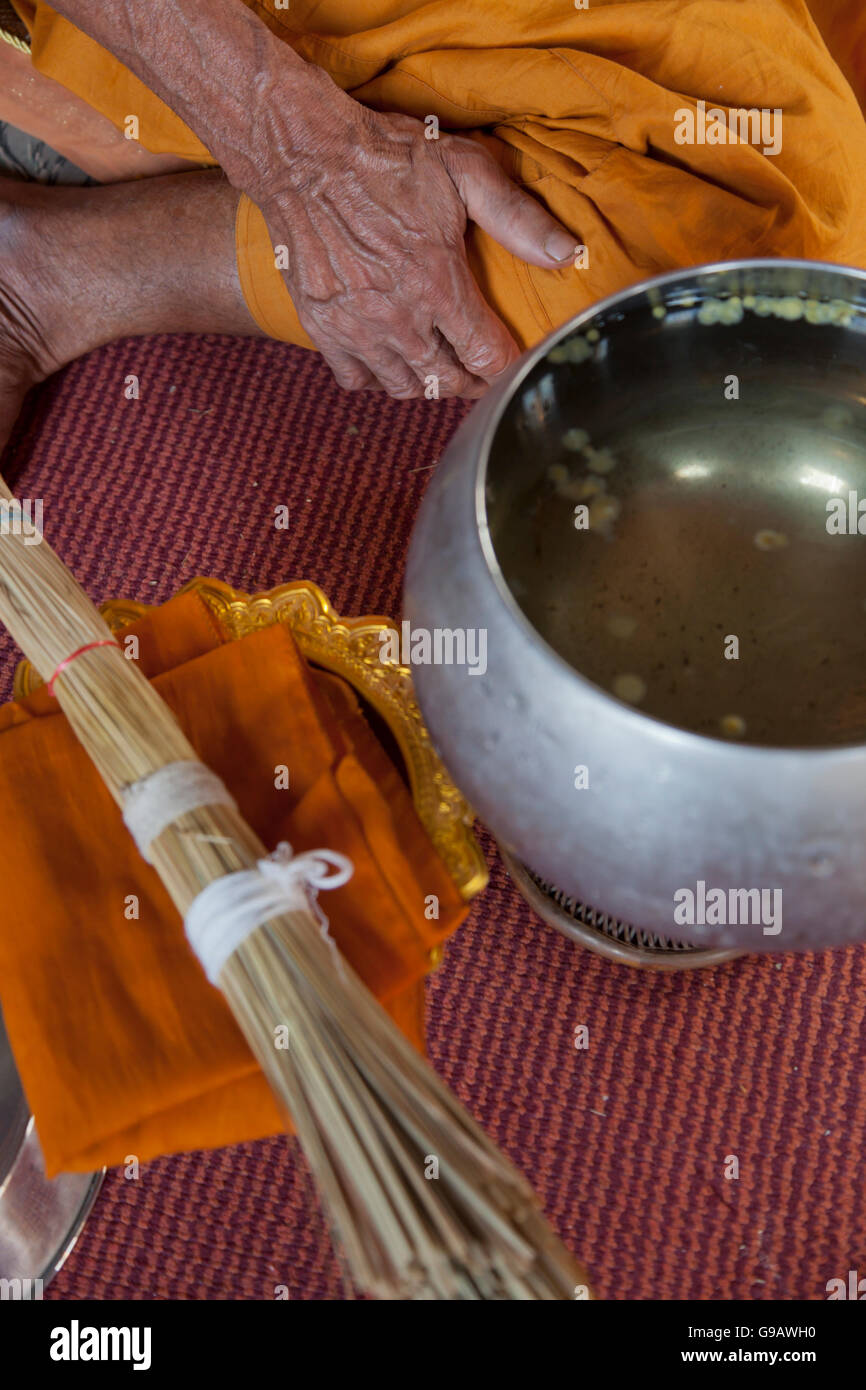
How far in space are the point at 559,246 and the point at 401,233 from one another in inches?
4.0

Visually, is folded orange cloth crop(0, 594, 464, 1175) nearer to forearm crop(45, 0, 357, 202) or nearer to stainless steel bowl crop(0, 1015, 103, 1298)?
stainless steel bowl crop(0, 1015, 103, 1298)

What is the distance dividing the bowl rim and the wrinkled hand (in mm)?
211

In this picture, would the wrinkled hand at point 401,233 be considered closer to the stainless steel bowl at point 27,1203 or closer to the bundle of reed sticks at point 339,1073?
the bundle of reed sticks at point 339,1073

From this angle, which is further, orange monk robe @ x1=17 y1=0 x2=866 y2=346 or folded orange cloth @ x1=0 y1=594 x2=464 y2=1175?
orange monk robe @ x1=17 y1=0 x2=866 y2=346

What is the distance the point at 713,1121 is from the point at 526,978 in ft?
0.48

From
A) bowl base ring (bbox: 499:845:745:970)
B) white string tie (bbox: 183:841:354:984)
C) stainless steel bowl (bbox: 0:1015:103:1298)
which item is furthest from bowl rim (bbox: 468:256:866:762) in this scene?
stainless steel bowl (bbox: 0:1015:103:1298)

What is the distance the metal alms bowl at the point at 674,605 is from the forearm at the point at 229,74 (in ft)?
0.97

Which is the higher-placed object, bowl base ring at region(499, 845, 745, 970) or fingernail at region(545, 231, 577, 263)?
fingernail at region(545, 231, 577, 263)

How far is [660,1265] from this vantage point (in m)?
0.69

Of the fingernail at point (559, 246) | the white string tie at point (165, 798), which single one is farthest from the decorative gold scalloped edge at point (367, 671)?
the fingernail at point (559, 246)

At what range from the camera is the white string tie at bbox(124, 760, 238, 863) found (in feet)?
1.62

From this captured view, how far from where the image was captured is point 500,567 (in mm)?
444

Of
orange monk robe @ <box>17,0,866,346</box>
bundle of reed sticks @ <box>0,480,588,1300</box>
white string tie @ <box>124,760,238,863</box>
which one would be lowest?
bundle of reed sticks @ <box>0,480,588,1300</box>

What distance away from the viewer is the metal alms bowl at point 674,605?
40 cm
